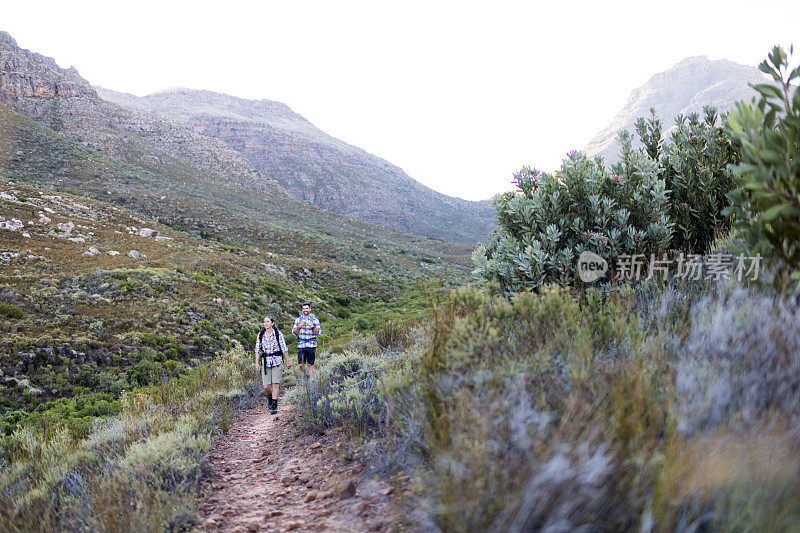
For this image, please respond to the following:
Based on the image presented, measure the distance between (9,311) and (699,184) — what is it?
1677 centimetres

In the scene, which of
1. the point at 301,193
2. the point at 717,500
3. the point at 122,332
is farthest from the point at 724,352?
the point at 301,193

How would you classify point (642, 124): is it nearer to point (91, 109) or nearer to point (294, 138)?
point (91, 109)

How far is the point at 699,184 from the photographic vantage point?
4730 millimetres

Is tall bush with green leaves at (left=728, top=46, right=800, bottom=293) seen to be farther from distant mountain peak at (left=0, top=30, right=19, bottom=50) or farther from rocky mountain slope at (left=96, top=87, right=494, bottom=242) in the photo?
distant mountain peak at (left=0, top=30, right=19, bottom=50)

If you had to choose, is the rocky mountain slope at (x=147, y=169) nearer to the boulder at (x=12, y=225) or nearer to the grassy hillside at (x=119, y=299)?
the grassy hillside at (x=119, y=299)

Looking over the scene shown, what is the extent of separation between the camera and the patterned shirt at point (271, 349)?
25.0 feet

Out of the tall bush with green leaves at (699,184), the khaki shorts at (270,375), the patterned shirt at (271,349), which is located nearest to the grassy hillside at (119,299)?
the khaki shorts at (270,375)

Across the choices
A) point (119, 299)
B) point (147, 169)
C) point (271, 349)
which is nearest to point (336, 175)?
point (147, 169)

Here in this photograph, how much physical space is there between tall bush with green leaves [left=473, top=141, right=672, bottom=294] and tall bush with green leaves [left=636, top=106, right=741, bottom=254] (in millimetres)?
312

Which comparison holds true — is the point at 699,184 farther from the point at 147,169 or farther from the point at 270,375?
the point at 147,169

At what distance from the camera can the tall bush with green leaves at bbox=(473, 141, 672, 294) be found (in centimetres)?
433
